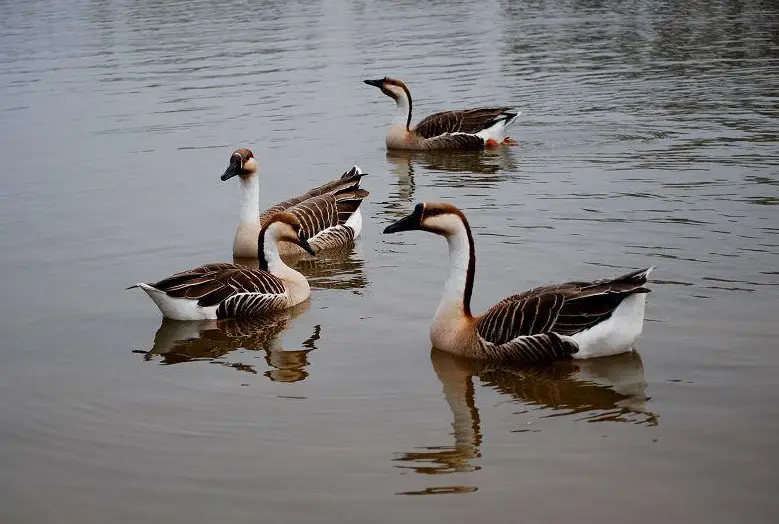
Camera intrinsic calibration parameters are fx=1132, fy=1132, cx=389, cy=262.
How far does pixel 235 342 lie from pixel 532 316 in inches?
119

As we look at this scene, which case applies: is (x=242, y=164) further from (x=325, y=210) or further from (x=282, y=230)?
(x=282, y=230)

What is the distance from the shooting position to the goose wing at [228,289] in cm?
1123

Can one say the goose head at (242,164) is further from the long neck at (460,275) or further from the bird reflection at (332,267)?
the long neck at (460,275)

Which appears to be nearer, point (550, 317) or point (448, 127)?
point (550, 317)

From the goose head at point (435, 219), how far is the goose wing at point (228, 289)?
214 cm

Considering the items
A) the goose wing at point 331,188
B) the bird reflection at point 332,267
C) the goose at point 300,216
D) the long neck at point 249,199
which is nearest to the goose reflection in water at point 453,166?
the goose wing at point 331,188

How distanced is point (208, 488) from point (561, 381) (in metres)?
3.20

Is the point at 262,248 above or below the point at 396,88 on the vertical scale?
below

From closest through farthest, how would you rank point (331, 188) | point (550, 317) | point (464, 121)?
point (550, 317) → point (331, 188) → point (464, 121)

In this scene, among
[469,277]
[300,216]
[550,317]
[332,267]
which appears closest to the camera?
[550,317]

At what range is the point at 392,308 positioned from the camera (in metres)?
11.4

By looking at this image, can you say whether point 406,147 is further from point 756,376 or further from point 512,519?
point 512,519

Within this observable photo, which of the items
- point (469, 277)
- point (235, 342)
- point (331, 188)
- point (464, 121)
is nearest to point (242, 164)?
point (331, 188)

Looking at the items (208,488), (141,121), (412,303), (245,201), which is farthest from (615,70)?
(208,488)
